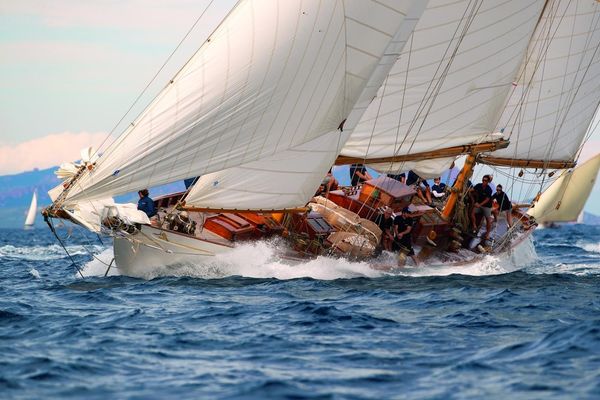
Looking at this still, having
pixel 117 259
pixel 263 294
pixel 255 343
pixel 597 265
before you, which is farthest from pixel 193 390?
pixel 597 265

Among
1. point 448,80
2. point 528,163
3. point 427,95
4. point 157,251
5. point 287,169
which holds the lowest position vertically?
point 157,251

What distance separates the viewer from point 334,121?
22953 millimetres

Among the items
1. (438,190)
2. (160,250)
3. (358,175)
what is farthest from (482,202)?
(160,250)

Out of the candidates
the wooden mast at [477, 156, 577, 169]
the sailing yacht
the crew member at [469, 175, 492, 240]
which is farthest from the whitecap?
the wooden mast at [477, 156, 577, 169]

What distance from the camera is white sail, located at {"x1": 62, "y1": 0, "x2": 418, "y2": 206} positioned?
Answer: 66.7ft

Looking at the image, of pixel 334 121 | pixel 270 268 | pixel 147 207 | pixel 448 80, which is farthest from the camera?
pixel 448 80

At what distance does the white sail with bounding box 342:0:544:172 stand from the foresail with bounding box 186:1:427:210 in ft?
13.6

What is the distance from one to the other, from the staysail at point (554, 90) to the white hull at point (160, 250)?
12158 mm

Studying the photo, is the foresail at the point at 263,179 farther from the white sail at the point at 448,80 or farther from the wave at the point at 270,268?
the white sail at the point at 448,80

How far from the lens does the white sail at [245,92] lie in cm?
2034

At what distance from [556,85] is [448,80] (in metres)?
6.51

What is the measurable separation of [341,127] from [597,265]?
1472 centimetres

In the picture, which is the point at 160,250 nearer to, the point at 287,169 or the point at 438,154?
the point at 287,169

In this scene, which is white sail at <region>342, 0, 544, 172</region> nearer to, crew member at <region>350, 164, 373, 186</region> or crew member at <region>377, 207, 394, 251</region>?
crew member at <region>350, 164, 373, 186</region>
